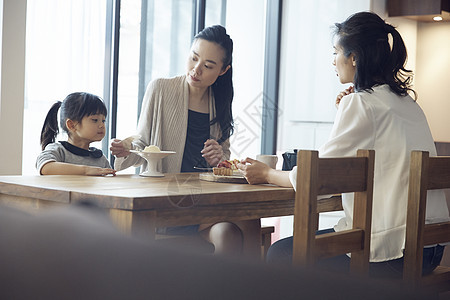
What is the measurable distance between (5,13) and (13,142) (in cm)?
60

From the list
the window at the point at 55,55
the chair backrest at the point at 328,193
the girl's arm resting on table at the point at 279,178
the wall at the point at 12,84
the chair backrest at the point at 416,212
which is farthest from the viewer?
the window at the point at 55,55

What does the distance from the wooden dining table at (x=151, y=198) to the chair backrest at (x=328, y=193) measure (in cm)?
28

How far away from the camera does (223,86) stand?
2.62m

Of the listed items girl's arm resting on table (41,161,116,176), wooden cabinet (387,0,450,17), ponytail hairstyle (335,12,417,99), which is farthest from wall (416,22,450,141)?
girl's arm resting on table (41,161,116,176)

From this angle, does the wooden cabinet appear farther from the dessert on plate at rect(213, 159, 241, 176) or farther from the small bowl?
the small bowl

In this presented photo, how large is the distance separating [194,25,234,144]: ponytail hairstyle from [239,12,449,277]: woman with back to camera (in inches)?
28.7

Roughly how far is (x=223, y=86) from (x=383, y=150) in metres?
1.06

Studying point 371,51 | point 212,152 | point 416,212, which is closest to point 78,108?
point 212,152

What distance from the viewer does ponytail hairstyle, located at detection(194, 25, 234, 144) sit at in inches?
98.7

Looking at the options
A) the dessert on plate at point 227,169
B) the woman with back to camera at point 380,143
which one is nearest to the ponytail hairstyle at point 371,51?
the woman with back to camera at point 380,143

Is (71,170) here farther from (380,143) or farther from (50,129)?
Result: (380,143)

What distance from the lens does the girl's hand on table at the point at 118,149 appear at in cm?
211

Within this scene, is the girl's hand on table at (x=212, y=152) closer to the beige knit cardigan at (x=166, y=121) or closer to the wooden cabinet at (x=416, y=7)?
the beige knit cardigan at (x=166, y=121)

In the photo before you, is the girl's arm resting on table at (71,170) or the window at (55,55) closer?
the girl's arm resting on table at (71,170)
